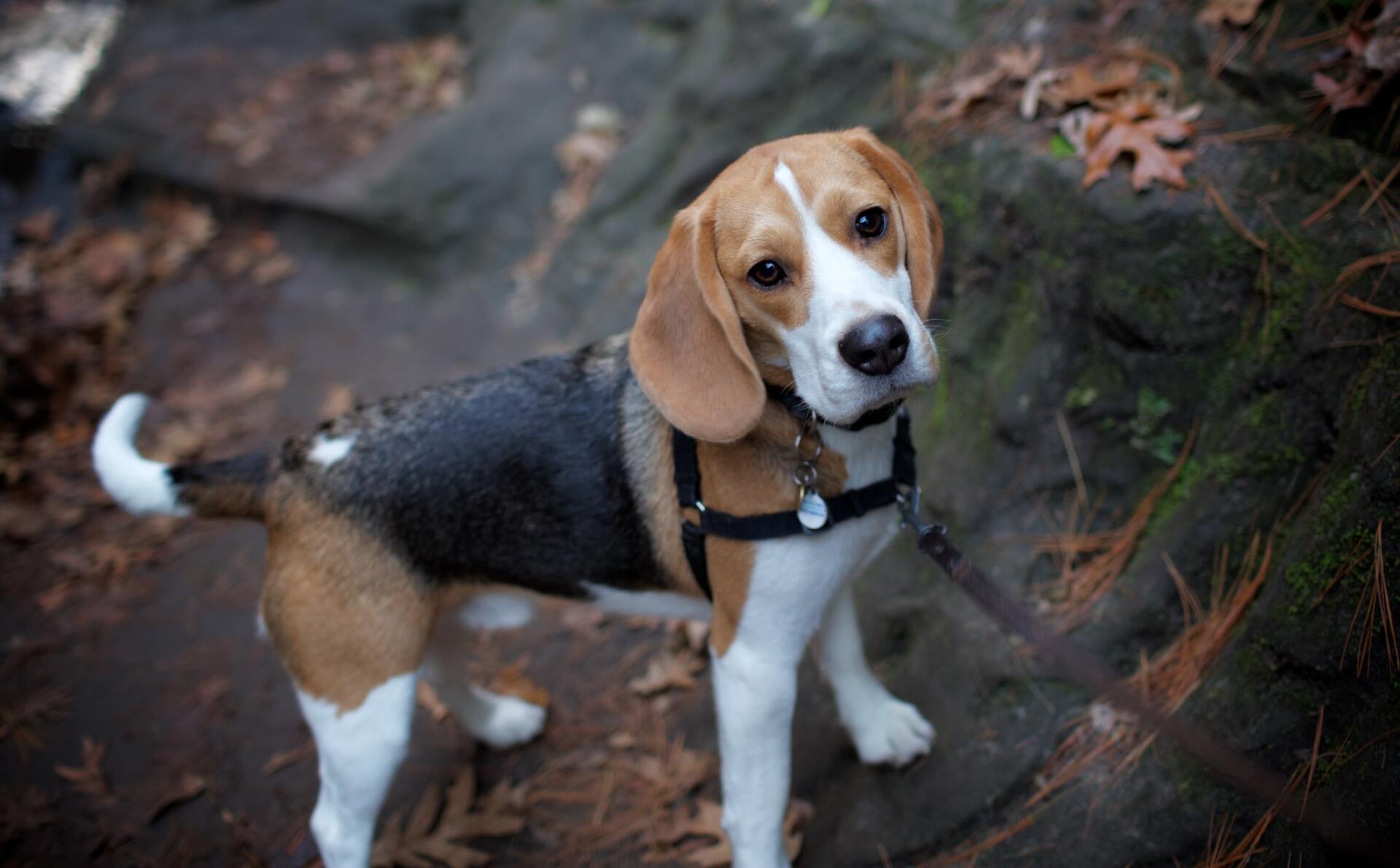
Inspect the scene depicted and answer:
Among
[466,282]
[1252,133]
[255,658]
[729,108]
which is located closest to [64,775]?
[255,658]

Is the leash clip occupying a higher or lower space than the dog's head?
lower

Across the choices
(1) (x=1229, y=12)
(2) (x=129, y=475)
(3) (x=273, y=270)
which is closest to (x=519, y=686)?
(2) (x=129, y=475)

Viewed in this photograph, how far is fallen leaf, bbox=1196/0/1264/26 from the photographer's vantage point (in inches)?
133

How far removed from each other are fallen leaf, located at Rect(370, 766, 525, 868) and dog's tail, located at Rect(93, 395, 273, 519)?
1532 millimetres

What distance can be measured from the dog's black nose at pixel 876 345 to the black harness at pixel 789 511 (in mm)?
285

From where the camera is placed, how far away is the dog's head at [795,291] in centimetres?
225

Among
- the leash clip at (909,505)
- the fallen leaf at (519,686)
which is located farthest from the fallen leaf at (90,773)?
the leash clip at (909,505)

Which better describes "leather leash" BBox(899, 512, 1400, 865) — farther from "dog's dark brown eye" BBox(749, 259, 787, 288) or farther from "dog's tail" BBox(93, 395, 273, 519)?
"dog's tail" BBox(93, 395, 273, 519)

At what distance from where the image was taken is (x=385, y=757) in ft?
10.2

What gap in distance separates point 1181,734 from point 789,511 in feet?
3.65

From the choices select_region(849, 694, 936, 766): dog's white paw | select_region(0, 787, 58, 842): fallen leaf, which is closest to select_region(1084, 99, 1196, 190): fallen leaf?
select_region(849, 694, 936, 766): dog's white paw

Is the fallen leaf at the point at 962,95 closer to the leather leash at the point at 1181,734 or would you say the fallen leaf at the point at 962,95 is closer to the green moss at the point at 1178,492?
the green moss at the point at 1178,492

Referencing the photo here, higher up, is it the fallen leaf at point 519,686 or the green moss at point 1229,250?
the green moss at point 1229,250

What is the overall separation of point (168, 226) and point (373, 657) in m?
6.98
